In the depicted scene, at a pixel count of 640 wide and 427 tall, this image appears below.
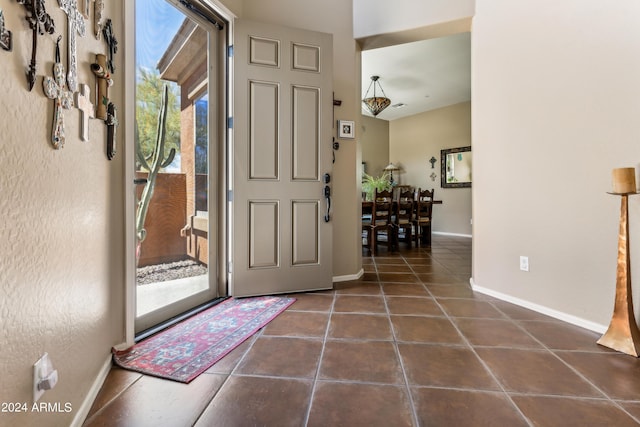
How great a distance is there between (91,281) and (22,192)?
1.93 ft

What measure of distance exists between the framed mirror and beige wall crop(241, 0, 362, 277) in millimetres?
4671

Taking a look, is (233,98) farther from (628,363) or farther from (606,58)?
(628,363)

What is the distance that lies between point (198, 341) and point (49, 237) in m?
1.08

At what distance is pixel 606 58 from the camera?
184 cm

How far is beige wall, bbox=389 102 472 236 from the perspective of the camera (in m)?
6.94

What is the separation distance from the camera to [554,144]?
2129 mm

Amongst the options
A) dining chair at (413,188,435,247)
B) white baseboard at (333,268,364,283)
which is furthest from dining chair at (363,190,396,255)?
white baseboard at (333,268,364,283)

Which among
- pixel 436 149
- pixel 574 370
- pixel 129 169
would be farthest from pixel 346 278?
pixel 436 149

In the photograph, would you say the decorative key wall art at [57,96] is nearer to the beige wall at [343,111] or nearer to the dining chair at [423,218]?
the beige wall at [343,111]

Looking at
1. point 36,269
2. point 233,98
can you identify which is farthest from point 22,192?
point 233,98

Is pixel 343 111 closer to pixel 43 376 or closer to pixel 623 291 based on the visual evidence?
pixel 623 291

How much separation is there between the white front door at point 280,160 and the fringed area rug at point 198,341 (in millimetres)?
318

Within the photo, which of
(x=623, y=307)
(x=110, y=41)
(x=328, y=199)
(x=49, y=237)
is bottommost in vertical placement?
(x=623, y=307)

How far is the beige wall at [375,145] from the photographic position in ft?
26.9
